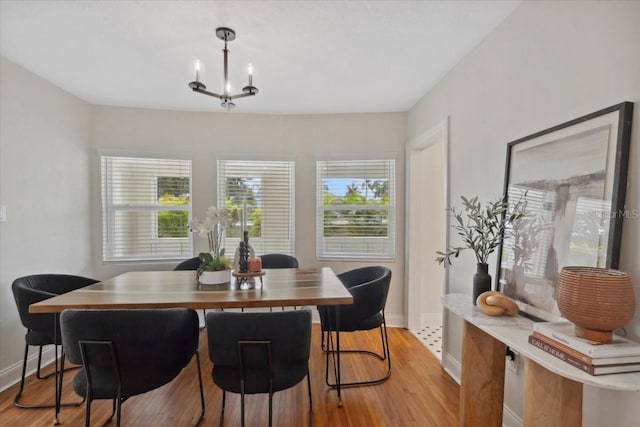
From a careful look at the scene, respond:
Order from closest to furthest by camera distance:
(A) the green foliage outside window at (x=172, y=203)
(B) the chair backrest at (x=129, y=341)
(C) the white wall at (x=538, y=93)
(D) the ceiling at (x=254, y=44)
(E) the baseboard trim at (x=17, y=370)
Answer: (C) the white wall at (x=538, y=93)
(B) the chair backrest at (x=129, y=341)
(D) the ceiling at (x=254, y=44)
(E) the baseboard trim at (x=17, y=370)
(A) the green foliage outside window at (x=172, y=203)

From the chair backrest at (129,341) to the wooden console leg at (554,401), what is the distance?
162 cm

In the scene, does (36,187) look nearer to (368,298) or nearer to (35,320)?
(35,320)

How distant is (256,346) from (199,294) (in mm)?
686

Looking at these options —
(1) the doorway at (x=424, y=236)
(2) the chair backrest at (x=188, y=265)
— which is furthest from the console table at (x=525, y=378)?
(2) the chair backrest at (x=188, y=265)

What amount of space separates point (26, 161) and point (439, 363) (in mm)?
4069

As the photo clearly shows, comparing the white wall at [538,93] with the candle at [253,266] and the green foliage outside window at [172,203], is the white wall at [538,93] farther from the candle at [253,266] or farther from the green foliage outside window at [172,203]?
the green foliage outside window at [172,203]

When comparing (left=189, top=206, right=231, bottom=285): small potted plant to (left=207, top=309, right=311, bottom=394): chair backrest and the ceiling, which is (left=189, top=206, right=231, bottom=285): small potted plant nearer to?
(left=207, top=309, right=311, bottom=394): chair backrest

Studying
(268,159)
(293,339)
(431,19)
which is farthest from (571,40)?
(268,159)

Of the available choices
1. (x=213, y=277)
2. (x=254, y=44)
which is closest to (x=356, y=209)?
(x=213, y=277)

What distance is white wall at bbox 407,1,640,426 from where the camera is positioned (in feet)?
3.81

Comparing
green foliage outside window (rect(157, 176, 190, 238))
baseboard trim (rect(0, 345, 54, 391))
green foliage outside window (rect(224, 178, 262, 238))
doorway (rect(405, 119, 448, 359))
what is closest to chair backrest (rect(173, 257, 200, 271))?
green foliage outside window (rect(157, 176, 190, 238))

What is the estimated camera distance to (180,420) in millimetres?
1966

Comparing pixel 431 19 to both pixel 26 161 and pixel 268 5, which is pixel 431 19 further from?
pixel 26 161

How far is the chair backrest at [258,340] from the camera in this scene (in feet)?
4.69
